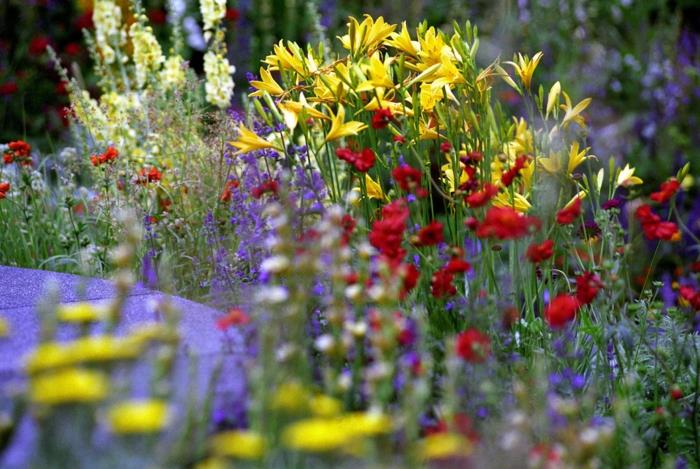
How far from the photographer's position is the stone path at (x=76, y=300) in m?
1.74

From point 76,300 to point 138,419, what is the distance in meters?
Result: 1.47

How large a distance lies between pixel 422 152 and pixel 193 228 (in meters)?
0.93

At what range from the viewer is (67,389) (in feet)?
3.80

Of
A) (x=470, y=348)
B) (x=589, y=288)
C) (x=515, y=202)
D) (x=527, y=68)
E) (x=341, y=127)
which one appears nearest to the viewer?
(x=470, y=348)

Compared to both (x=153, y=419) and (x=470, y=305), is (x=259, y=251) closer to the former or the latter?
(x=470, y=305)

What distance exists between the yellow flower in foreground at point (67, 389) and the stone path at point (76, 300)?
213 mm

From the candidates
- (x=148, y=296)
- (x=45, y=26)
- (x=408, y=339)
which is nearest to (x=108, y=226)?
(x=148, y=296)

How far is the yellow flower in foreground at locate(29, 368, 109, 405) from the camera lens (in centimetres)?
116

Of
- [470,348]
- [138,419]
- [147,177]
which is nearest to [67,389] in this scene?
[138,419]

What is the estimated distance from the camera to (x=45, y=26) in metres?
7.09

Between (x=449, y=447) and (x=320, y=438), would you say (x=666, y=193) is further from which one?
(x=320, y=438)

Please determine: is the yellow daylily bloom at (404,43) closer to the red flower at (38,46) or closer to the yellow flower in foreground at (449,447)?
the yellow flower in foreground at (449,447)

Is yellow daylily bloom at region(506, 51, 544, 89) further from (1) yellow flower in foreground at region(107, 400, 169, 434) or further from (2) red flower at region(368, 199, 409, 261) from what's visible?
(1) yellow flower in foreground at region(107, 400, 169, 434)

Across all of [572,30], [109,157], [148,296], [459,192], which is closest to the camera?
[459,192]
